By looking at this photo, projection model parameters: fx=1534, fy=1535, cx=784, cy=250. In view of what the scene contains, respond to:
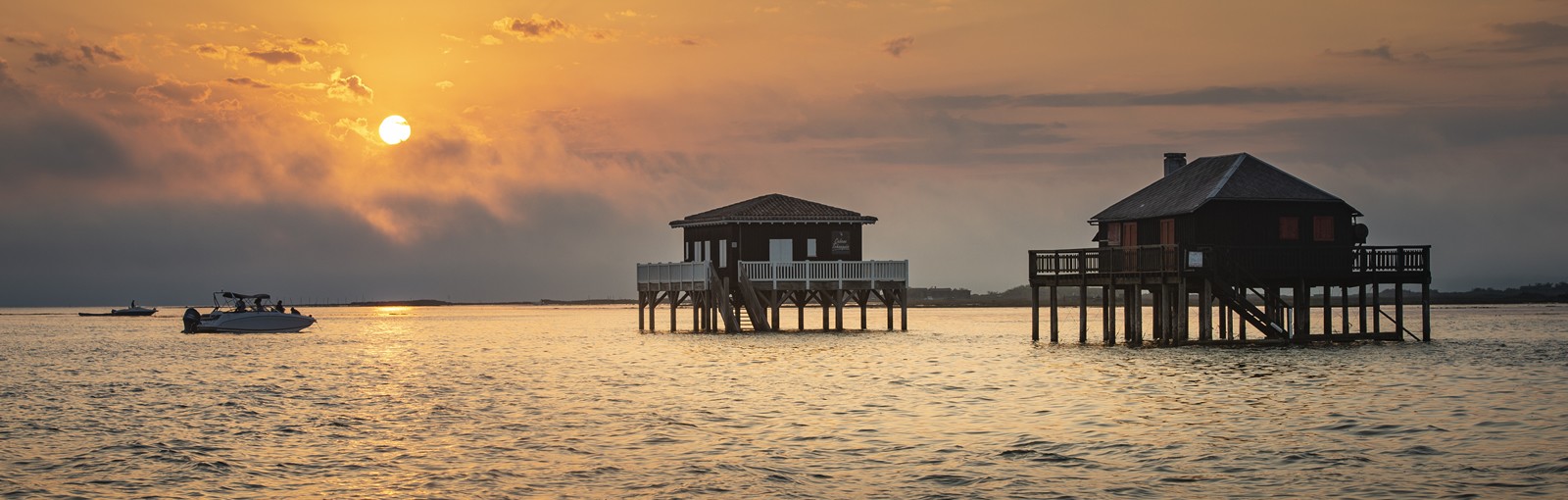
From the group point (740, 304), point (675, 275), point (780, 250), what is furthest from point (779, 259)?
point (675, 275)

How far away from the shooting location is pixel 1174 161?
→ 56.3 meters

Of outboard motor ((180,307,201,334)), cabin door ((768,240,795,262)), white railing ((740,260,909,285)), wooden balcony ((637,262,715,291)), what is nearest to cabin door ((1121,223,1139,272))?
white railing ((740,260,909,285))

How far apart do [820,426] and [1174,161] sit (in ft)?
109

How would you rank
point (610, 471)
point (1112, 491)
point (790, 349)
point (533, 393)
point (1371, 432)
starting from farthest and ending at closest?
point (790, 349) < point (533, 393) < point (1371, 432) < point (610, 471) < point (1112, 491)

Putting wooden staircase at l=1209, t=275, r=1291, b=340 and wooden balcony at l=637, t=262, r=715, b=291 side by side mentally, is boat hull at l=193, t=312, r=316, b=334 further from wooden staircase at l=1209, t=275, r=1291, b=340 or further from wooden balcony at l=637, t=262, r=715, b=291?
wooden staircase at l=1209, t=275, r=1291, b=340

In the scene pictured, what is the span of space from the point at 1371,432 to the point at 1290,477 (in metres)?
5.67

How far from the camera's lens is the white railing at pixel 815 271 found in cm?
6309

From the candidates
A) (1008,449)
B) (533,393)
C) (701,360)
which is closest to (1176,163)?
(701,360)

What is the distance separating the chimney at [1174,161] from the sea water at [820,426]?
9.09m

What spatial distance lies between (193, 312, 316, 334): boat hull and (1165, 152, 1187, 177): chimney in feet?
177

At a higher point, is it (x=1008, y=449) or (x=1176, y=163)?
(x=1176, y=163)

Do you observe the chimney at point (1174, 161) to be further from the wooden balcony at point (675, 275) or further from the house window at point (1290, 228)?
the wooden balcony at point (675, 275)

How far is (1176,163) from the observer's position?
56219 mm

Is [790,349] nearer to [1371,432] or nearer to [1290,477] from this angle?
[1371,432]
